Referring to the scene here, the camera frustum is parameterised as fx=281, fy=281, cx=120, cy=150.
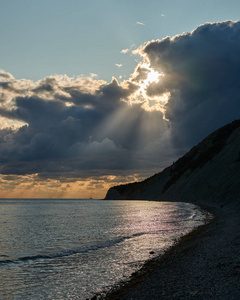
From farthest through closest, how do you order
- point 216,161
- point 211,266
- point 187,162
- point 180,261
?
1. point 187,162
2. point 216,161
3. point 180,261
4. point 211,266

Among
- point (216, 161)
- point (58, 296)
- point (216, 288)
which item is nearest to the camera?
point (216, 288)

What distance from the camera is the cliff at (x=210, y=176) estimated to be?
85012 mm

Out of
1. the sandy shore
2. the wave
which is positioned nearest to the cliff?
the wave

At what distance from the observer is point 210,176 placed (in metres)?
112

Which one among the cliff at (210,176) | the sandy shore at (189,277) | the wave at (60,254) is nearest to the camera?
the sandy shore at (189,277)

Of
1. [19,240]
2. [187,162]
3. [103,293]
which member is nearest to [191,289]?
[103,293]

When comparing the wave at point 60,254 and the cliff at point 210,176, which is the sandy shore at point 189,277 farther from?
the cliff at point 210,176

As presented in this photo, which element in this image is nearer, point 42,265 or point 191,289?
point 191,289

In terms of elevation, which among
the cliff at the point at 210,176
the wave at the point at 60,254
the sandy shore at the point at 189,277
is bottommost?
the wave at the point at 60,254

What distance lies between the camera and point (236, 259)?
1703cm

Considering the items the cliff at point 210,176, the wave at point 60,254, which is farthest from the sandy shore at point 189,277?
the cliff at point 210,176

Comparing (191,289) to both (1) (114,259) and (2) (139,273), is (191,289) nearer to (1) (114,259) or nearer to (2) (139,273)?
(2) (139,273)

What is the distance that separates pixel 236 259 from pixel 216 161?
346 feet

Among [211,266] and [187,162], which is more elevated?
[187,162]
